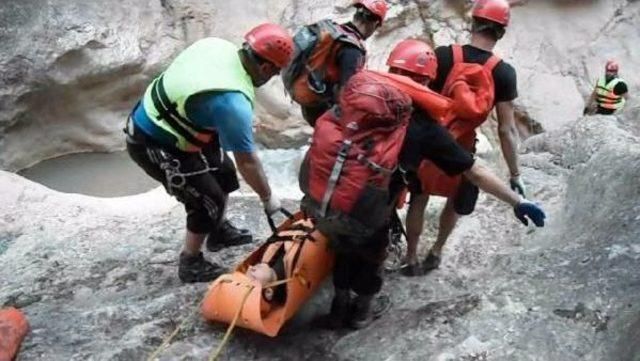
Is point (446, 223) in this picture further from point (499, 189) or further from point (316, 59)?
point (316, 59)

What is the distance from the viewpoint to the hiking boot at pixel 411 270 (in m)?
3.92

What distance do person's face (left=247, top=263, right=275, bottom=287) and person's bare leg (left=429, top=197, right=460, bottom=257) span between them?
3.78ft

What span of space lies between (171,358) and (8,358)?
72cm

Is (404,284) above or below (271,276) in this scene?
below

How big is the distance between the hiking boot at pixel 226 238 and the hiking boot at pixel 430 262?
115 cm

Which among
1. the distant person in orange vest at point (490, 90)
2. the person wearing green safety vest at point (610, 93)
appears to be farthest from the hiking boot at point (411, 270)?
the person wearing green safety vest at point (610, 93)

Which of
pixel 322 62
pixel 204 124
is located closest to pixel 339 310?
pixel 204 124

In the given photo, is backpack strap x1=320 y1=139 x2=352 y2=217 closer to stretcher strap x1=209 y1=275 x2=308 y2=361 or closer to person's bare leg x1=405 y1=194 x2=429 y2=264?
stretcher strap x1=209 y1=275 x2=308 y2=361

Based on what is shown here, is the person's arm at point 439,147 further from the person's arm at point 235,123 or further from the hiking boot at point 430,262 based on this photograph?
the hiking boot at point 430,262

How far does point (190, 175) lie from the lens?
11.1 ft

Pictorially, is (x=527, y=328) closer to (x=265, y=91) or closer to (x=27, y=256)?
(x=27, y=256)

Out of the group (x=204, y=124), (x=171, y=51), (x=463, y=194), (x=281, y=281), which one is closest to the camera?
(x=281, y=281)

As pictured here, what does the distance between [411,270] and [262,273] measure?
3.75ft

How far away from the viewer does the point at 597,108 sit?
9188 mm
